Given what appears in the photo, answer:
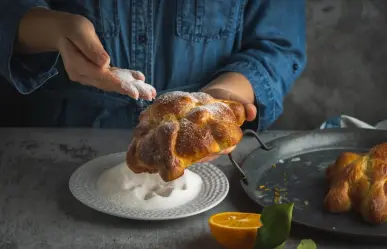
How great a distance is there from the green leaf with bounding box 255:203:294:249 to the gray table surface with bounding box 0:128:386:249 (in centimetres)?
14

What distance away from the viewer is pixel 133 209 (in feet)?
3.39

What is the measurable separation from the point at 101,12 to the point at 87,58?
336 millimetres

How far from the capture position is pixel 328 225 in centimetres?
101

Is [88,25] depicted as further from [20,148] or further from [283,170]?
Answer: [283,170]

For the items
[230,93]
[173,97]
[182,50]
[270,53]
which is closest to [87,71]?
[173,97]

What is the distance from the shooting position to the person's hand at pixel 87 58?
109cm

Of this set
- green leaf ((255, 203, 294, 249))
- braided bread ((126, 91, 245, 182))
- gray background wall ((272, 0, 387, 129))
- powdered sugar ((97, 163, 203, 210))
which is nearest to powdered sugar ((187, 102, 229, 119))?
braided bread ((126, 91, 245, 182))

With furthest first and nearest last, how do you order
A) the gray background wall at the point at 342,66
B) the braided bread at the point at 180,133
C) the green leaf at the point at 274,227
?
the gray background wall at the point at 342,66 → the braided bread at the point at 180,133 → the green leaf at the point at 274,227

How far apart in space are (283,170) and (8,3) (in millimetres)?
651

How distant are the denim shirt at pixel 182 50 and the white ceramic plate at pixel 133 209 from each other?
0.93 feet

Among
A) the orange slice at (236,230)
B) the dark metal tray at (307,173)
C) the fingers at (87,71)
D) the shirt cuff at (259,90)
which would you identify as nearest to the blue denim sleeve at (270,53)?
the shirt cuff at (259,90)

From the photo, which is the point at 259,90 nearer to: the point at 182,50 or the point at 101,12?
the point at 182,50

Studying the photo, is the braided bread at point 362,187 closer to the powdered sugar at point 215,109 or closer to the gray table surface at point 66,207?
the gray table surface at point 66,207

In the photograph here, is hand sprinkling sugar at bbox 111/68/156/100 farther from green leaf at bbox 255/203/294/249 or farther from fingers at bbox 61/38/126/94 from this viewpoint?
green leaf at bbox 255/203/294/249
